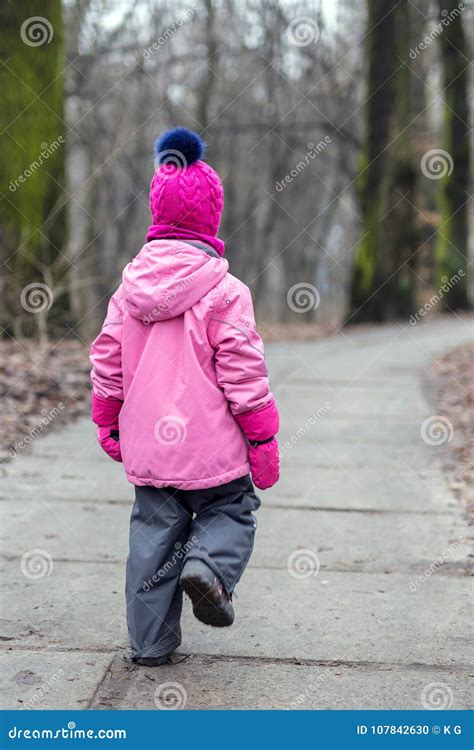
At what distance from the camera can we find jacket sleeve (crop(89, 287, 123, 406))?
3518mm

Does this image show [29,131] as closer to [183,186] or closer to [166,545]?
[183,186]

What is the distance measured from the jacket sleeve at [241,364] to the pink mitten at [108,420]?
1.49 ft

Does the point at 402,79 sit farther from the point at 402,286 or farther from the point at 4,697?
the point at 4,697

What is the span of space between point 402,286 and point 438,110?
1206cm

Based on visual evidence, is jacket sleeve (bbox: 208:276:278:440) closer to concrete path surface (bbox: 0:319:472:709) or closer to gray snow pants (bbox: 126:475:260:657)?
Answer: gray snow pants (bbox: 126:475:260:657)

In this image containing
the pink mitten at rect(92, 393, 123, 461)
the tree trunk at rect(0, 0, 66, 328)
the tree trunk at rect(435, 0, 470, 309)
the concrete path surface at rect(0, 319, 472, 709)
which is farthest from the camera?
the tree trunk at rect(435, 0, 470, 309)

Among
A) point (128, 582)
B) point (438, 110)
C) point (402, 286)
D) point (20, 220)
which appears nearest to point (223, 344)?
point (128, 582)

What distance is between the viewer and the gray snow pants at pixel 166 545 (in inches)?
136

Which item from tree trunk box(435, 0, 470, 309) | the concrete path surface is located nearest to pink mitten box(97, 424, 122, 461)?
the concrete path surface

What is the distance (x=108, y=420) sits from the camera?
12.0 feet

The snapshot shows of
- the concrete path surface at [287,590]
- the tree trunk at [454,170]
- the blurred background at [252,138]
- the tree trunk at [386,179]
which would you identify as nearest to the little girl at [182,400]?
the concrete path surface at [287,590]

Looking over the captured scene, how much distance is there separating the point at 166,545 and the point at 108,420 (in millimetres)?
522

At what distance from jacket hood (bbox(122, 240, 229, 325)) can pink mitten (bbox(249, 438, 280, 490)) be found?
1.83 feet

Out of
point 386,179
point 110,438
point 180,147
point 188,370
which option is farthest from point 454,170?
point 188,370
